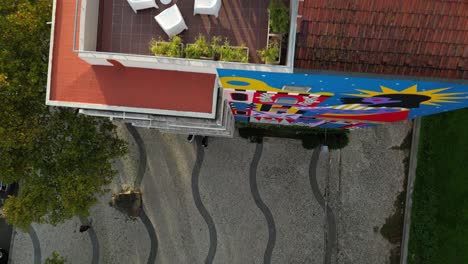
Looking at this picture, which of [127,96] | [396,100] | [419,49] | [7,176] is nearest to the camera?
[419,49]

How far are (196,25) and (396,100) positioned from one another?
10436 mm

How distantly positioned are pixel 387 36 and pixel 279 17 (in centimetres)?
448

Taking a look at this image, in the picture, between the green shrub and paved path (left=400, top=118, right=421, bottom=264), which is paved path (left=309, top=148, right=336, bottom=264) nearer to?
paved path (left=400, top=118, right=421, bottom=264)

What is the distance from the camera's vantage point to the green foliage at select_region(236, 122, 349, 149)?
31719 mm

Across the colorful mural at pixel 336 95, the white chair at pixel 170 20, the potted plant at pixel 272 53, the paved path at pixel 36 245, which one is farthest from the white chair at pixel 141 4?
the paved path at pixel 36 245

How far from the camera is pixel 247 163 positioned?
32344 millimetres

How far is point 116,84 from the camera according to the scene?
19812mm

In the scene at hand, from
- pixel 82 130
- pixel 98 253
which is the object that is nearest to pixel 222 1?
pixel 82 130

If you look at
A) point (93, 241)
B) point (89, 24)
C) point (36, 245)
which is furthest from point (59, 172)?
point (36, 245)

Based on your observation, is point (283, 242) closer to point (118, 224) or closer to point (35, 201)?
point (118, 224)

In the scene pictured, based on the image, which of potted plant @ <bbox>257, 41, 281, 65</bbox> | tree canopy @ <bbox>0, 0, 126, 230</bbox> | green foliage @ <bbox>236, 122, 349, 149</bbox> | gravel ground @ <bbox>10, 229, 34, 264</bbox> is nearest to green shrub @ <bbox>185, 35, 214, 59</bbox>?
potted plant @ <bbox>257, 41, 281, 65</bbox>

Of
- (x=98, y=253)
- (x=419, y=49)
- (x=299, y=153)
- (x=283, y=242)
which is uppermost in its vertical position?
(x=419, y=49)

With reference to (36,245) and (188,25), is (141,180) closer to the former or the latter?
(36,245)

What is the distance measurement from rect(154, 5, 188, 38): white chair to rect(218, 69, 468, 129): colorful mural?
3288mm
